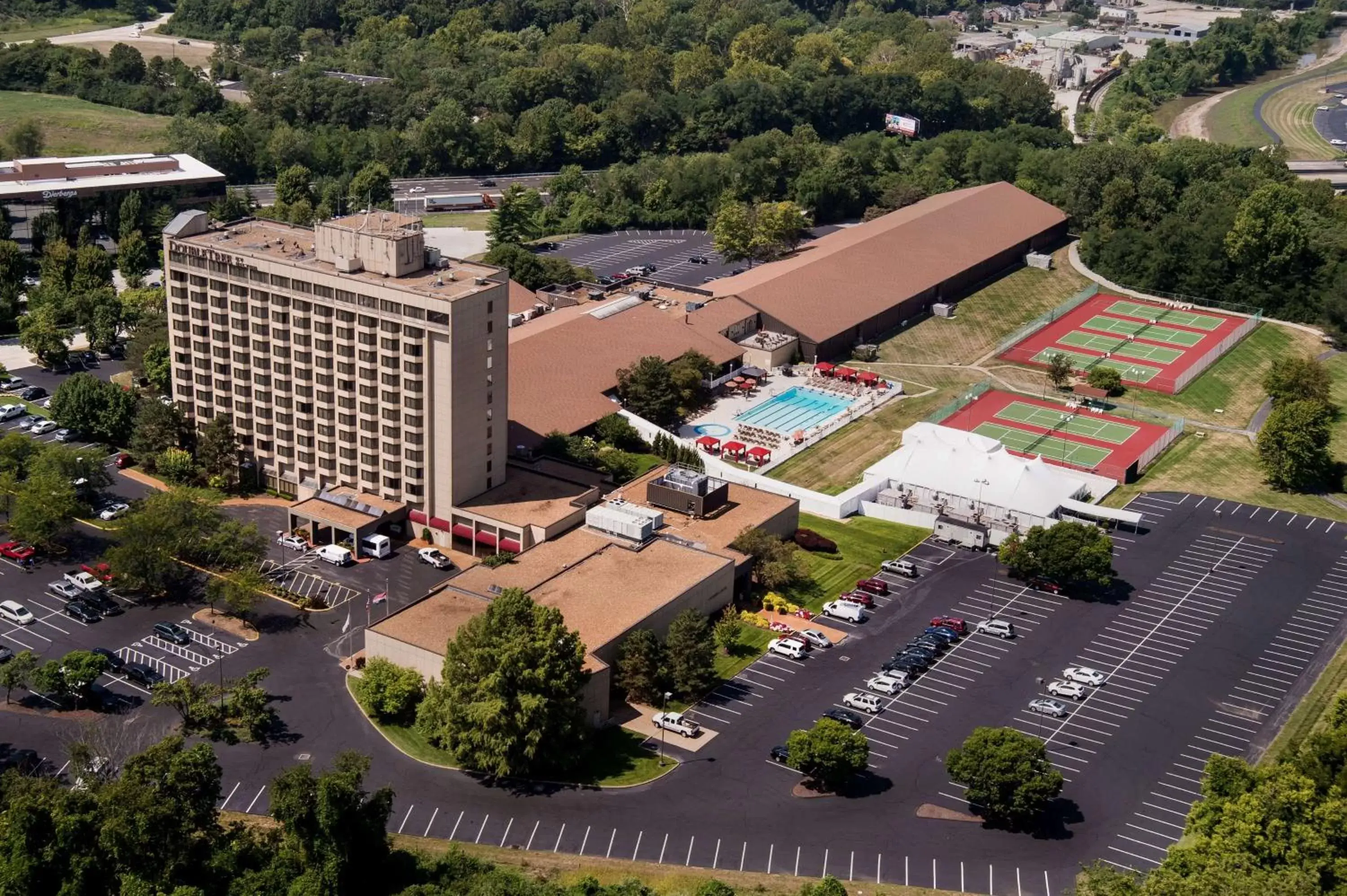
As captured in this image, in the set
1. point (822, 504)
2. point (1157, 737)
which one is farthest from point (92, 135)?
point (1157, 737)

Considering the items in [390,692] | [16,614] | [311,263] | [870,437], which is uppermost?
[311,263]

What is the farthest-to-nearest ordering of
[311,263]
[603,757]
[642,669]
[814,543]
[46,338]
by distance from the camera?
[46,338] → [814,543] → [311,263] → [642,669] → [603,757]

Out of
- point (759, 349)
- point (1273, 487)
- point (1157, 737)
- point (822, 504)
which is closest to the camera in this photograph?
point (1157, 737)

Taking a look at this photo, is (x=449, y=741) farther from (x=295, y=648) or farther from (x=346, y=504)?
(x=346, y=504)

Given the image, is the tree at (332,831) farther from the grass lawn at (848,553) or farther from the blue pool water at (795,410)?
the blue pool water at (795,410)

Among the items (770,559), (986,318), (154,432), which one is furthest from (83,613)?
(986,318)

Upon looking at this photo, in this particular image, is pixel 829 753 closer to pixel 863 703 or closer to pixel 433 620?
pixel 863 703

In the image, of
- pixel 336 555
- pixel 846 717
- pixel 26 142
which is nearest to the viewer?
pixel 846 717
